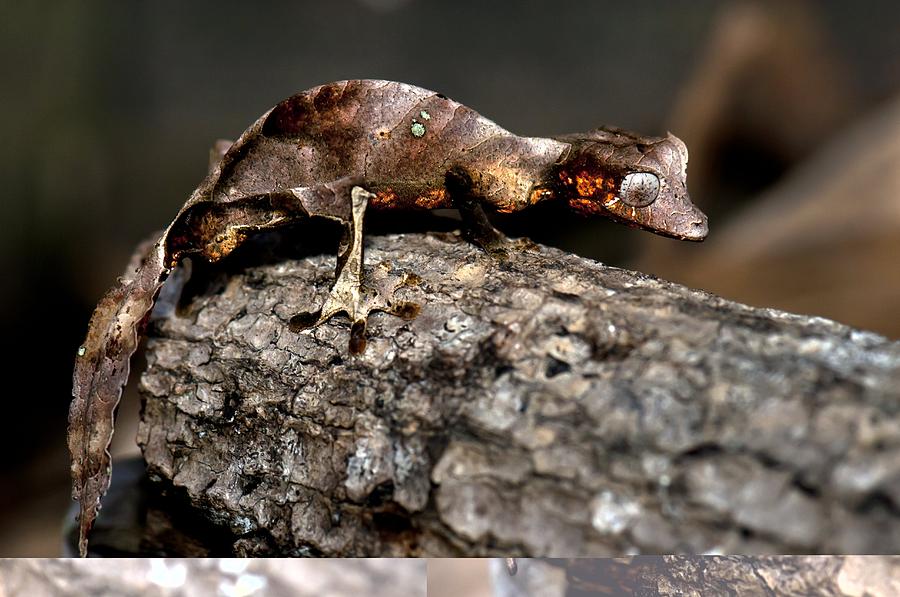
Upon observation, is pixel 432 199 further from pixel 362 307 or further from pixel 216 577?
pixel 216 577

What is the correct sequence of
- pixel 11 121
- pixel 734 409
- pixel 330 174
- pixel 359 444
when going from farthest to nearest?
pixel 11 121, pixel 330 174, pixel 359 444, pixel 734 409

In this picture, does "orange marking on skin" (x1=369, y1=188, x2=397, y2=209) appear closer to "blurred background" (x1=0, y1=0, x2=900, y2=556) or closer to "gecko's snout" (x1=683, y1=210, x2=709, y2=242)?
"gecko's snout" (x1=683, y1=210, x2=709, y2=242)

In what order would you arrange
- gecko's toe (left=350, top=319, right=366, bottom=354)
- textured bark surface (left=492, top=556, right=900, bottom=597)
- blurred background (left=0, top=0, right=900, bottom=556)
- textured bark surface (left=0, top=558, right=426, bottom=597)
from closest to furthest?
textured bark surface (left=492, top=556, right=900, bottom=597)
textured bark surface (left=0, top=558, right=426, bottom=597)
gecko's toe (left=350, top=319, right=366, bottom=354)
blurred background (left=0, top=0, right=900, bottom=556)

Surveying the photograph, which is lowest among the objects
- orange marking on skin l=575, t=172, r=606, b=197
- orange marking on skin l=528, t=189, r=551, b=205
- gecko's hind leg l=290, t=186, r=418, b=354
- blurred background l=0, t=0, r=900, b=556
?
gecko's hind leg l=290, t=186, r=418, b=354

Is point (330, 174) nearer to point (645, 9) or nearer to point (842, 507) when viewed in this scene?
point (842, 507)

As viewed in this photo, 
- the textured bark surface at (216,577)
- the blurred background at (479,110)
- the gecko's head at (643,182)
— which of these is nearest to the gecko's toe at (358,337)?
the textured bark surface at (216,577)

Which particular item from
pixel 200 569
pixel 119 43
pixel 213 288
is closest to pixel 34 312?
pixel 119 43

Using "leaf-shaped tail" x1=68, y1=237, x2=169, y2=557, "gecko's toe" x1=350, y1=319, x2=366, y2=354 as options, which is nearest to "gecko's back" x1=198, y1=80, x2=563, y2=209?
"leaf-shaped tail" x1=68, y1=237, x2=169, y2=557

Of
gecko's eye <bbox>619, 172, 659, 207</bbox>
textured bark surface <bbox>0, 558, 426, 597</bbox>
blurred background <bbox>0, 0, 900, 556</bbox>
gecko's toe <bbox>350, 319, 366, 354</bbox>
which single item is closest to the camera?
textured bark surface <bbox>0, 558, 426, 597</bbox>
